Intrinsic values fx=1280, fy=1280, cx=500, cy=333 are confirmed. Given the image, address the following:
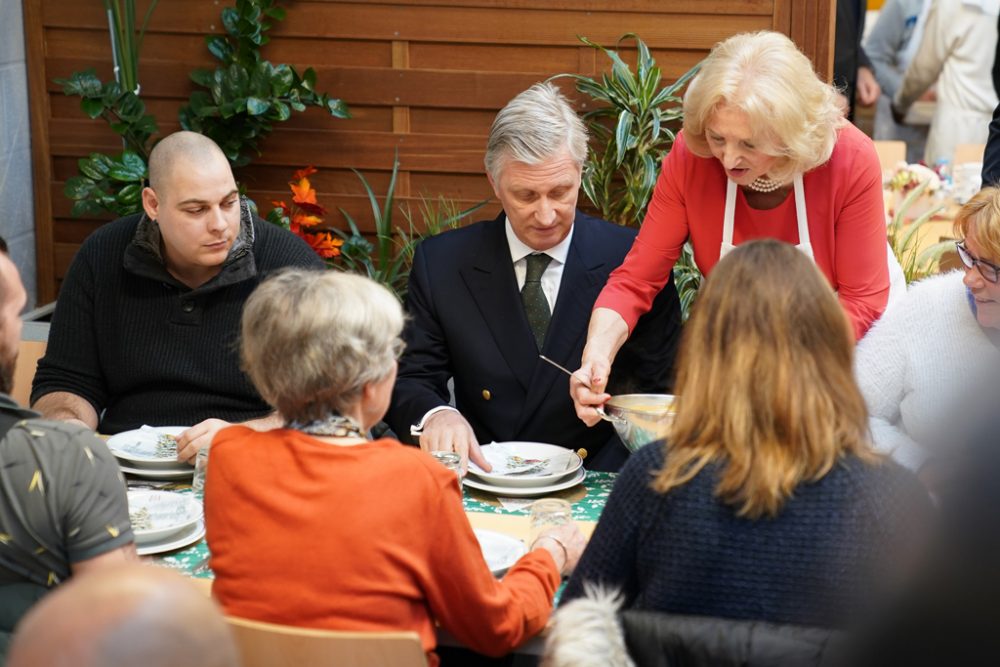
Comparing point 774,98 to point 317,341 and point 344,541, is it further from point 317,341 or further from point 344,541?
point 344,541

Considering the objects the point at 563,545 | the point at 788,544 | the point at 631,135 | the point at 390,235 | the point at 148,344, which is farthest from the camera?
the point at 390,235

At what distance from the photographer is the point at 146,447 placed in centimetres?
290

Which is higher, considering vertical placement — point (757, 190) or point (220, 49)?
point (220, 49)

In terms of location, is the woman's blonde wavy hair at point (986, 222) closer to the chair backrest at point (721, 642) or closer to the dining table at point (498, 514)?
the dining table at point (498, 514)

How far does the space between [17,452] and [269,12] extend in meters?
3.08

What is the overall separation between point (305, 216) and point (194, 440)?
197 cm

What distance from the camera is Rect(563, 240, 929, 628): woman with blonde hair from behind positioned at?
1.87 m

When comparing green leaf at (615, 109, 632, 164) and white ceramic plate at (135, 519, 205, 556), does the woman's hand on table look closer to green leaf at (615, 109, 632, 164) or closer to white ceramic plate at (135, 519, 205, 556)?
white ceramic plate at (135, 519, 205, 556)

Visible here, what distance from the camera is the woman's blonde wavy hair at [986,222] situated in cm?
255

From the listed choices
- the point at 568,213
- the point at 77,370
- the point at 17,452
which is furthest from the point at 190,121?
the point at 17,452

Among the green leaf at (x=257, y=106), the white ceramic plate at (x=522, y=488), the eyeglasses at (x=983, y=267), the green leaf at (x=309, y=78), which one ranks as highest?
the green leaf at (x=309, y=78)

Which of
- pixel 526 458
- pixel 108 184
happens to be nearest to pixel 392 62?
pixel 108 184

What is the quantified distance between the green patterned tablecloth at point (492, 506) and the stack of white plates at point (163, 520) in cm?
2

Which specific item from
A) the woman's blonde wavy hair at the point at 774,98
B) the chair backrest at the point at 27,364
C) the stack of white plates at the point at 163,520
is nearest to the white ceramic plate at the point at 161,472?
the stack of white plates at the point at 163,520
